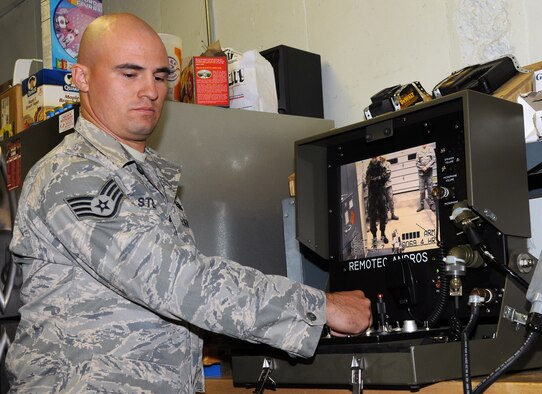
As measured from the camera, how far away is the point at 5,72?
496 centimetres

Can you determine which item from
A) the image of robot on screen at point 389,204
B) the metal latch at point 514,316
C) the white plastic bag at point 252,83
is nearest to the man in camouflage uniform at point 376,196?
the image of robot on screen at point 389,204

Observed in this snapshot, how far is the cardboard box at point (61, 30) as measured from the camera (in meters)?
2.67

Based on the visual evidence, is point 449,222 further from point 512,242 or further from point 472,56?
point 472,56

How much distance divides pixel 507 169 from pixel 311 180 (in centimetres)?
51

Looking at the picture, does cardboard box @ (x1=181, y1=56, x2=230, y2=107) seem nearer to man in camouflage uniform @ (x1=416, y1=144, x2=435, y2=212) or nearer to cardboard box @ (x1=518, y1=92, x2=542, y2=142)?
man in camouflage uniform @ (x1=416, y1=144, x2=435, y2=212)

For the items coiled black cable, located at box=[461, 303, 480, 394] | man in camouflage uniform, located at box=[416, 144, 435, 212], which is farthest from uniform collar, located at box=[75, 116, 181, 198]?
coiled black cable, located at box=[461, 303, 480, 394]

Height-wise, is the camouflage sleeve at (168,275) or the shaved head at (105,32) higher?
the shaved head at (105,32)

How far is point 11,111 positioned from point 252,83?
3.03 feet

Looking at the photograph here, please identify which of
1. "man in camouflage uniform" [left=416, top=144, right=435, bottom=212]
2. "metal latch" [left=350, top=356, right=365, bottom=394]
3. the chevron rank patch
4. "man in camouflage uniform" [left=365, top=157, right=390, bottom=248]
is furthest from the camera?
"man in camouflage uniform" [left=365, top=157, right=390, bottom=248]

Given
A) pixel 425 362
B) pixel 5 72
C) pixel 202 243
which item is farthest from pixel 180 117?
pixel 5 72

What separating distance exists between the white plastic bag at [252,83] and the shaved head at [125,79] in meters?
0.58

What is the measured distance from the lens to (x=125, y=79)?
1.79 meters

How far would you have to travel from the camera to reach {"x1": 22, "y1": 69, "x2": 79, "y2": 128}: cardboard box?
256cm

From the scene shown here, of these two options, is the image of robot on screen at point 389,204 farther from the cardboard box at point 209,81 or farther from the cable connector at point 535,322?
the cardboard box at point 209,81
